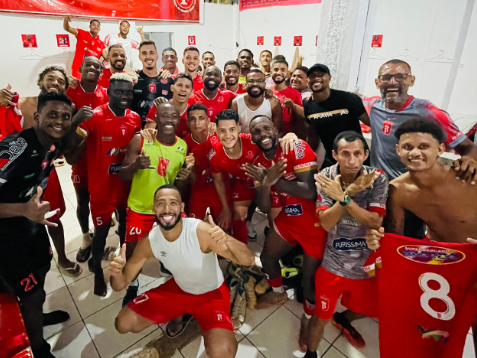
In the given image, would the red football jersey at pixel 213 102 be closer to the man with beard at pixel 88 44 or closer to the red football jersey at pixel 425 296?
the red football jersey at pixel 425 296

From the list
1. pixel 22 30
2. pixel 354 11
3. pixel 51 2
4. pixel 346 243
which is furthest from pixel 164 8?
pixel 346 243

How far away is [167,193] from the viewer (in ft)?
6.13

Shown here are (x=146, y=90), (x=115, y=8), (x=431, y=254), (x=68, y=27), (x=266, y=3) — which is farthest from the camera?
(x=266, y=3)

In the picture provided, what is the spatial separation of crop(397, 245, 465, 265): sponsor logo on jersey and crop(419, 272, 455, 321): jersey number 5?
0.31 feet

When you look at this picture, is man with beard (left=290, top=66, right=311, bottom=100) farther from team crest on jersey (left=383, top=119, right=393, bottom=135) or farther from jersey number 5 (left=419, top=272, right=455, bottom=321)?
jersey number 5 (left=419, top=272, right=455, bottom=321)

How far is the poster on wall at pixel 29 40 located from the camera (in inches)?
239

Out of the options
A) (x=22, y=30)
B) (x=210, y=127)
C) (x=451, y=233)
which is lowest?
(x=451, y=233)

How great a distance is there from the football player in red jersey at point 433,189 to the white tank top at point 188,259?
1.09m

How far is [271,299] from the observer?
2.60 meters

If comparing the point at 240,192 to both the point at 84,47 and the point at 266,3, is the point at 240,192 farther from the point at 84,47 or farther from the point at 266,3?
the point at 266,3

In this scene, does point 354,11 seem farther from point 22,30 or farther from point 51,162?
point 22,30

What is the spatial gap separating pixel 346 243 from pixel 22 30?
7710mm

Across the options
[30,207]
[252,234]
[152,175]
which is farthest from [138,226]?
[252,234]

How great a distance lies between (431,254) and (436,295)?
27 centimetres
